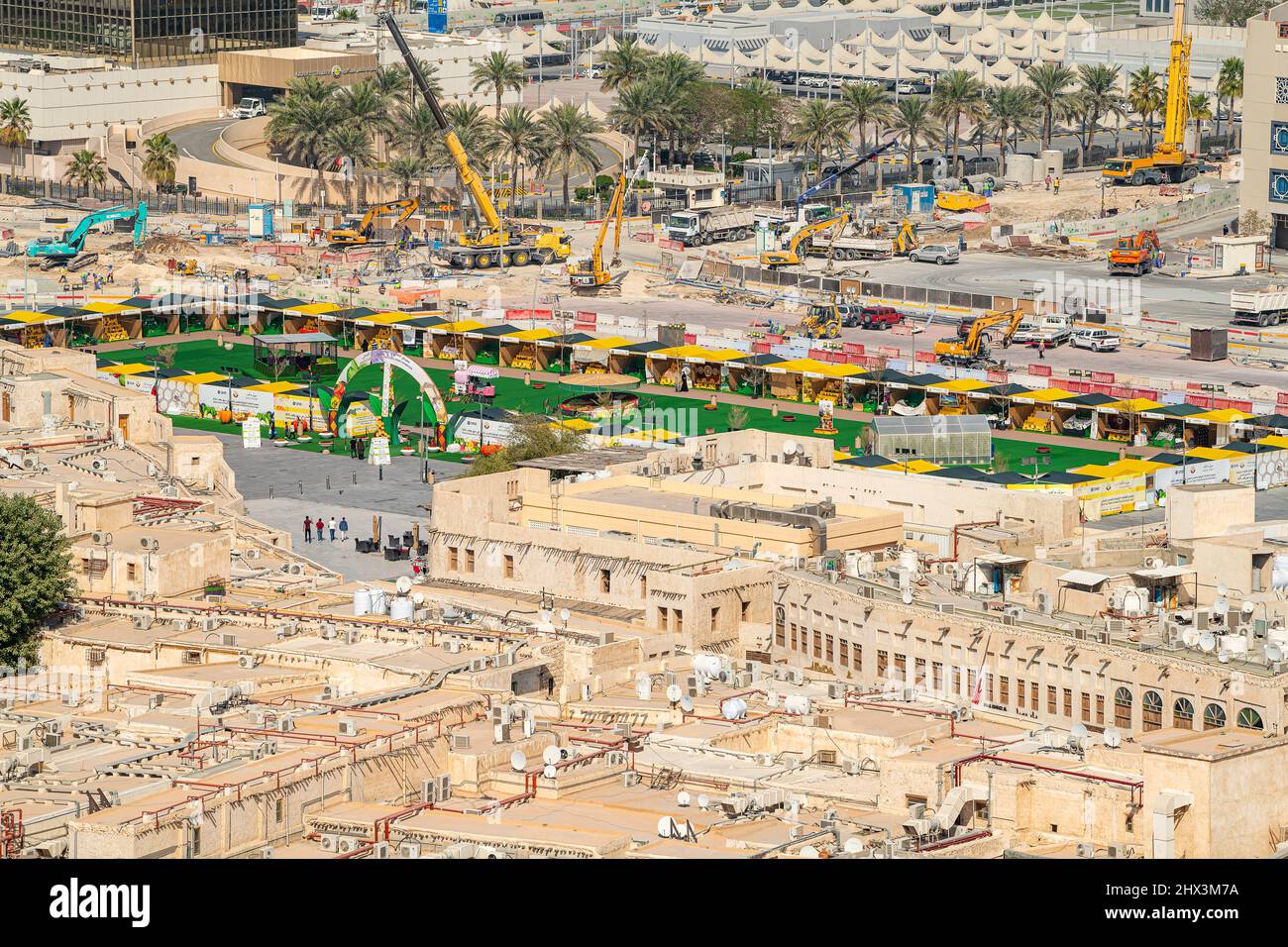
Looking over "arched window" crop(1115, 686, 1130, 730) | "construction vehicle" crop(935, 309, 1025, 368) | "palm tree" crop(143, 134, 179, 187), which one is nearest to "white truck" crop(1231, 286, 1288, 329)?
"construction vehicle" crop(935, 309, 1025, 368)

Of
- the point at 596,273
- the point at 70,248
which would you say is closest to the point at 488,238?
the point at 596,273

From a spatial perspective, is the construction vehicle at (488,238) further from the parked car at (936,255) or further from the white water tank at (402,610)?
the white water tank at (402,610)

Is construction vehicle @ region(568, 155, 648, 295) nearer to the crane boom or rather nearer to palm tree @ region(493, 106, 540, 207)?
the crane boom

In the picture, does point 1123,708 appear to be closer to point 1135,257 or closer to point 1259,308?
point 1259,308

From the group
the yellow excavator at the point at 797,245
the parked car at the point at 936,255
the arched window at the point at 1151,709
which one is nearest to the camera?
the arched window at the point at 1151,709

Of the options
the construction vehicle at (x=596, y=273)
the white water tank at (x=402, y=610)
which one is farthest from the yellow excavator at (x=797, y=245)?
the white water tank at (x=402, y=610)

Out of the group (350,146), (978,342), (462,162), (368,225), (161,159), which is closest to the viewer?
(978,342)
